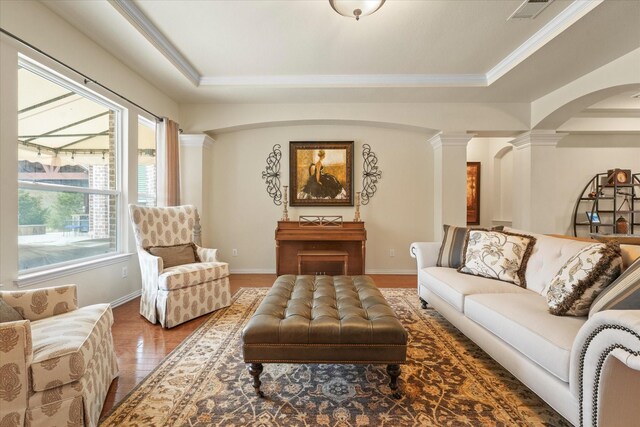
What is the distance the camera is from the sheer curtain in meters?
3.70

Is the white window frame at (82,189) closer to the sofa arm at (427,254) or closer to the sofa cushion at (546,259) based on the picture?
the sofa arm at (427,254)

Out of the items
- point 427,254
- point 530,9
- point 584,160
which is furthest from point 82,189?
point 584,160

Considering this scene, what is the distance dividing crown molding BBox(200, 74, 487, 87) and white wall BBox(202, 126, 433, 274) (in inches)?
36.0

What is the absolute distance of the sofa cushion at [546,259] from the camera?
76.4 inches

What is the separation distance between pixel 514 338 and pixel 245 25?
3.17 m

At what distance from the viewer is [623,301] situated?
1.26 meters

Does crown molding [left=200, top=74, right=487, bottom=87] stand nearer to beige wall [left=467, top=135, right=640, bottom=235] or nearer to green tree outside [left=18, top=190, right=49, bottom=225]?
green tree outside [left=18, top=190, right=49, bottom=225]

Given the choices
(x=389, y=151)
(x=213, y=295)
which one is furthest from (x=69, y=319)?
(x=389, y=151)

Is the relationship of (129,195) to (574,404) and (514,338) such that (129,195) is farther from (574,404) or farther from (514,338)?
(574,404)

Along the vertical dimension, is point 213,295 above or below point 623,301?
below

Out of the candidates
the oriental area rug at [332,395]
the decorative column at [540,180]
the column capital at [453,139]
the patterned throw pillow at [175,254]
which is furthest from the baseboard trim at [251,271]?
the decorative column at [540,180]

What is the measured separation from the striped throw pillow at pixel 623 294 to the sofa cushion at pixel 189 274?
2820 mm

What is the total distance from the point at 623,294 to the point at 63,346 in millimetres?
2513

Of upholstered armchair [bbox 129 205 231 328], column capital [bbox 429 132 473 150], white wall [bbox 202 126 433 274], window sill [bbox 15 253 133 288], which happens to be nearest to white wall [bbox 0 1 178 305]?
window sill [bbox 15 253 133 288]
